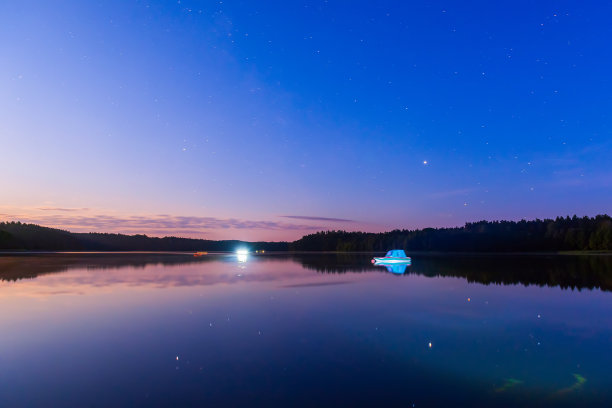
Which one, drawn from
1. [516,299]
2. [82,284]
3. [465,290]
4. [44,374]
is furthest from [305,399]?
[82,284]

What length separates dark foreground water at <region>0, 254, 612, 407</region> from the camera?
9.30 meters

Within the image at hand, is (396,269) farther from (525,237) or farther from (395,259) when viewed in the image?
(525,237)

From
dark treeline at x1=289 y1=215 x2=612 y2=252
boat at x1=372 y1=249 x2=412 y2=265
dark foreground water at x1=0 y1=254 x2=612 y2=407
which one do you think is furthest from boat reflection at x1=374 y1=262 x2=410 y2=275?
dark treeline at x1=289 y1=215 x2=612 y2=252

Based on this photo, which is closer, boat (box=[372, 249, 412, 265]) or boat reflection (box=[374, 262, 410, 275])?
boat reflection (box=[374, 262, 410, 275])

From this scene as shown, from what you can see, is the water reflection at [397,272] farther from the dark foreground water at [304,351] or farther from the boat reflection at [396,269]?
the dark foreground water at [304,351]

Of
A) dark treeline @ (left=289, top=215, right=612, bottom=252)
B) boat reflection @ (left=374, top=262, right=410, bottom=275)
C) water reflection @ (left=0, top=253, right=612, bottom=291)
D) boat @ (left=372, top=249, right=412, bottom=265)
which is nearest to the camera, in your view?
water reflection @ (left=0, top=253, right=612, bottom=291)

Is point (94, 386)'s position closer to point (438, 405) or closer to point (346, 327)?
point (438, 405)

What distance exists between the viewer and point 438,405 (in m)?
8.62

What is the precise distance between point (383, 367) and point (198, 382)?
17.0ft

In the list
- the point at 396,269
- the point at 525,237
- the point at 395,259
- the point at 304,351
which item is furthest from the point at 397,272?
the point at 525,237

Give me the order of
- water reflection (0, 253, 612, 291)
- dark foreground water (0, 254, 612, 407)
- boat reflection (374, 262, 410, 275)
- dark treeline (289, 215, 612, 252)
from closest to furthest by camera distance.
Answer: dark foreground water (0, 254, 612, 407) < water reflection (0, 253, 612, 291) < boat reflection (374, 262, 410, 275) < dark treeline (289, 215, 612, 252)

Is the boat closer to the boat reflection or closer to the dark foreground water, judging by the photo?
the boat reflection

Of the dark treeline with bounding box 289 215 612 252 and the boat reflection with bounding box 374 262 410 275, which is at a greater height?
the dark treeline with bounding box 289 215 612 252

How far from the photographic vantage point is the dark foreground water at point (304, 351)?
9297 millimetres
